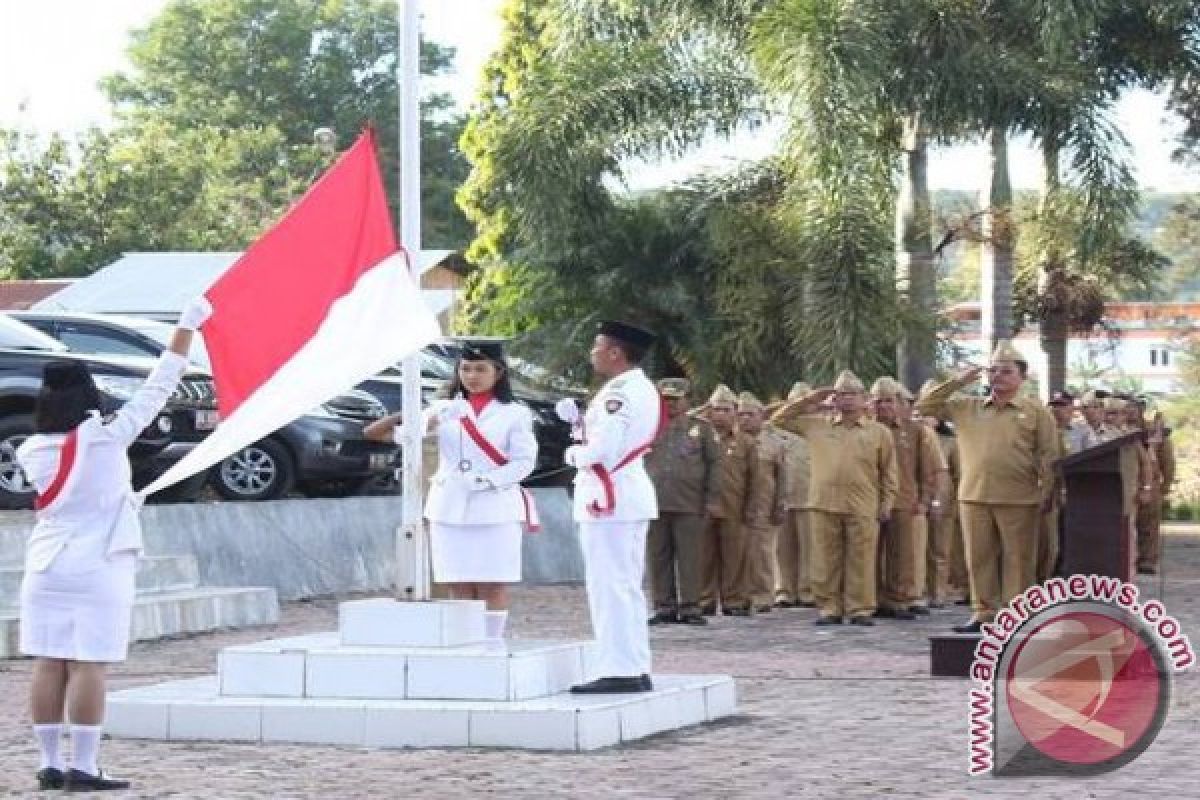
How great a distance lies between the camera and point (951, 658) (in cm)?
1491

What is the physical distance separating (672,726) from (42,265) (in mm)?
52777

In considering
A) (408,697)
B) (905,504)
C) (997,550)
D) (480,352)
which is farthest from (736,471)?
(408,697)

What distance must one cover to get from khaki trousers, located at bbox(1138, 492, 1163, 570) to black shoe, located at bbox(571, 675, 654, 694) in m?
14.1

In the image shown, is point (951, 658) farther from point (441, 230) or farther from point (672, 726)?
point (441, 230)

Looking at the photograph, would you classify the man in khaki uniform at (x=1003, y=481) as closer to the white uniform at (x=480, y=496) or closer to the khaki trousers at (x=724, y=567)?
the white uniform at (x=480, y=496)

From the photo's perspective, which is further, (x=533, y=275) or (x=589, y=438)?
(x=533, y=275)

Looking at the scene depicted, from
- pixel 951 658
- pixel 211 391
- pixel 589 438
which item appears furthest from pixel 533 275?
pixel 589 438

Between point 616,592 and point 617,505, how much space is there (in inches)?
15.9

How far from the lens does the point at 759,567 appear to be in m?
20.6

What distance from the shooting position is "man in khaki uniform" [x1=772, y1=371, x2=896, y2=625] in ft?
63.3

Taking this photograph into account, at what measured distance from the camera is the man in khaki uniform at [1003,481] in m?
15.7

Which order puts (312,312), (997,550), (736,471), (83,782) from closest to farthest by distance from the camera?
(83,782) < (312,312) < (997,550) < (736,471)

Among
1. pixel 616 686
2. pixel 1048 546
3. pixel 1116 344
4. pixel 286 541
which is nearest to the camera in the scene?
pixel 616 686

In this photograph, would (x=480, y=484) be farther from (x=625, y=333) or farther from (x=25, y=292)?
(x=25, y=292)
